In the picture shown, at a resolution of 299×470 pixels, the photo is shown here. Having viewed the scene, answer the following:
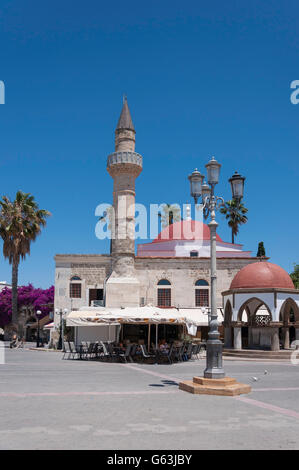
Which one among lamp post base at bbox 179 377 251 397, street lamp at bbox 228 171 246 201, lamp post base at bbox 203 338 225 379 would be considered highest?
street lamp at bbox 228 171 246 201

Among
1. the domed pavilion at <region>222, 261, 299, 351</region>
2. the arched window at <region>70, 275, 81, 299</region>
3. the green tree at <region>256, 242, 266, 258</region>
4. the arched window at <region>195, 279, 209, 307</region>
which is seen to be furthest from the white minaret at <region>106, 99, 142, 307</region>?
the green tree at <region>256, 242, 266, 258</region>

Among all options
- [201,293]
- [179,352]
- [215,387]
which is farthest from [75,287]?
[215,387]

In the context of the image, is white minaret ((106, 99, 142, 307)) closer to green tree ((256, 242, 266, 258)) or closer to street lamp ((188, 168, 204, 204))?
green tree ((256, 242, 266, 258))

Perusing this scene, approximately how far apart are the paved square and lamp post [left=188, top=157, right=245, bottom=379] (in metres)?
Result: 1.08

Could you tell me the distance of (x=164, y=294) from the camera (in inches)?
1462

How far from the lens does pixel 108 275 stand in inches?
1469

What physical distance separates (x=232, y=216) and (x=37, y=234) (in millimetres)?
25587

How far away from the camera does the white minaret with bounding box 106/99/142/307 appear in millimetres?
35062

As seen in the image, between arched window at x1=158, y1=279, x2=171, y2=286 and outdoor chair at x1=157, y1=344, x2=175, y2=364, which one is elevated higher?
arched window at x1=158, y1=279, x2=171, y2=286

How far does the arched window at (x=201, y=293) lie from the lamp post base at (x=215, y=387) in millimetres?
25100

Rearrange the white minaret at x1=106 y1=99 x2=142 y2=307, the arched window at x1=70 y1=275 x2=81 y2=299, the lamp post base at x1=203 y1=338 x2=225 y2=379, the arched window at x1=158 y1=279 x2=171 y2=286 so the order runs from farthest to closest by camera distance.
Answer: the arched window at x1=158 y1=279 x2=171 y2=286, the arched window at x1=70 y1=275 x2=81 y2=299, the white minaret at x1=106 y1=99 x2=142 y2=307, the lamp post base at x1=203 y1=338 x2=225 y2=379

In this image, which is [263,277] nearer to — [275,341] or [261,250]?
[275,341]

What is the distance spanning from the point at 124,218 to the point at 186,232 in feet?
38.6
